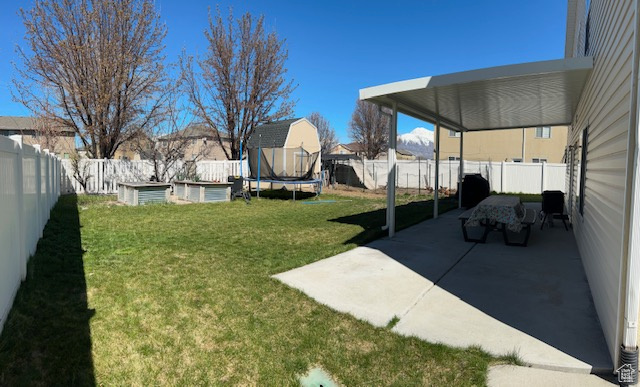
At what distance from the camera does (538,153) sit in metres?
28.3

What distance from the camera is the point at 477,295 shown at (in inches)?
173

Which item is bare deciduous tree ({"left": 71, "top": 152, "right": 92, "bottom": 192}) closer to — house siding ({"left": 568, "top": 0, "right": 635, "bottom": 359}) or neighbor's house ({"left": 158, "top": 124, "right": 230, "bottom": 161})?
neighbor's house ({"left": 158, "top": 124, "right": 230, "bottom": 161})

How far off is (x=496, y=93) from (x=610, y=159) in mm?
3680

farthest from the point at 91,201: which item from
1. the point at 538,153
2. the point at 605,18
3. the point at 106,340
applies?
the point at 538,153

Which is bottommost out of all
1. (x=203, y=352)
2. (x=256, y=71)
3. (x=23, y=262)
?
(x=203, y=352)

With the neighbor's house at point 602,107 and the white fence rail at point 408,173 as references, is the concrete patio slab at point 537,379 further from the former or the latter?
the white fence rail at point 408,173

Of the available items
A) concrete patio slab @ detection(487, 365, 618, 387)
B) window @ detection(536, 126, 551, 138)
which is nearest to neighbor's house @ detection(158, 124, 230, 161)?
concrete patio slab @ detection(487, 365, 618, 387)

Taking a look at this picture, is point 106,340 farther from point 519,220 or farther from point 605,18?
point 519,220

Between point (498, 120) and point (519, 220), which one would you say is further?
point (498, 120)

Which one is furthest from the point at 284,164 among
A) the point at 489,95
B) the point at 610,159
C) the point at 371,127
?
Answer: the point at 371,127

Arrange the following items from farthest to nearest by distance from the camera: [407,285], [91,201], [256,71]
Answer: [256,71], [91,201], [407,285]

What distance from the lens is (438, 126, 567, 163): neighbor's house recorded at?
27.8m

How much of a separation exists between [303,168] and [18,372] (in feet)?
51.5

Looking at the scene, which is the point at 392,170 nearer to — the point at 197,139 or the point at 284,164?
the point at 284,164
